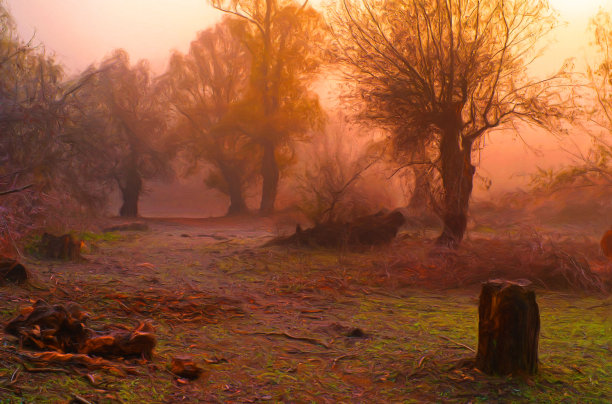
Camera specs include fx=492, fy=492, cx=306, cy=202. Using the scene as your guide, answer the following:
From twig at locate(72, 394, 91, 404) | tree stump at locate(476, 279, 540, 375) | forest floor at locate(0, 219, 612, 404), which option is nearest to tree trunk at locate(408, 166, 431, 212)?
forest floor at locate(0, 219, 612, 404)

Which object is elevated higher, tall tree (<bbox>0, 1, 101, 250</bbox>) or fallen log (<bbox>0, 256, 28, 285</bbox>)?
tall tree (<bbox>0, 1, 101, 250</bbox>)

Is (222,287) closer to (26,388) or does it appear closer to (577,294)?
(26,388)

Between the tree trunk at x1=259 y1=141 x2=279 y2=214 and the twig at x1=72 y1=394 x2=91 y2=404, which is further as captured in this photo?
the tree trunk at x1=259 y1=141 x2=279 y2=214

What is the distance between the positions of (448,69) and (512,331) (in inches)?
288

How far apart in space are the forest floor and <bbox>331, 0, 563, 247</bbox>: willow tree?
2434 mm

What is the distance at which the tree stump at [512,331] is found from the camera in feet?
11.9

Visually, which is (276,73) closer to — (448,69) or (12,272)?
(448,69)

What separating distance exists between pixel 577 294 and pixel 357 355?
4.70m

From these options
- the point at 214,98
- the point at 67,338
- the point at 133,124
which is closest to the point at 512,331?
the point at 67,338

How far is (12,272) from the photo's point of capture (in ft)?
19.2

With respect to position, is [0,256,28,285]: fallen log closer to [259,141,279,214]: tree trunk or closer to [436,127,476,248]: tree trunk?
[436,127,476,248]: tree trunk

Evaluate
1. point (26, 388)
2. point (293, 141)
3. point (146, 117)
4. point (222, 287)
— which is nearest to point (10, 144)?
point (222, 287)

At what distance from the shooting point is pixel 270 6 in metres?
23.6

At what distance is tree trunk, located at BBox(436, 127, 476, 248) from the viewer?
34.1 feet
